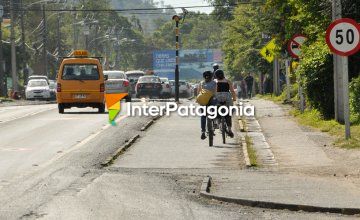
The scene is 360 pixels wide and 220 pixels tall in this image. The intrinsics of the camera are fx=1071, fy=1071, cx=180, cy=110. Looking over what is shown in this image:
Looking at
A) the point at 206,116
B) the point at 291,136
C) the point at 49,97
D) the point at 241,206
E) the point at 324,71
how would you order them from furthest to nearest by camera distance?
the point at 49,97
the point at 324,71
the point at 291,136
the point at 206,116
the point at 241,206

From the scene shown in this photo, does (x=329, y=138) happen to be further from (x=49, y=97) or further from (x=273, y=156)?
(x=49, y=97)

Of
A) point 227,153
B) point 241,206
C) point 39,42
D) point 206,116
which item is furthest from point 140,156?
point 39,42

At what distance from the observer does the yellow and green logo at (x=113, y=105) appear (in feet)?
114

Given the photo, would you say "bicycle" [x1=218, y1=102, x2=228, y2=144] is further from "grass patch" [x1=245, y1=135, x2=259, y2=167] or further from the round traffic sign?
the round traffic sign

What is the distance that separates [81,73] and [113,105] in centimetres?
276

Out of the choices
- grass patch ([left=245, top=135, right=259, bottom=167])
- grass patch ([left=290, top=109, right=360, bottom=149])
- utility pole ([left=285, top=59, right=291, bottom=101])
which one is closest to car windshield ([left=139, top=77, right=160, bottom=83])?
utility pole ([left=285, top=59, right=291, bottom=101])

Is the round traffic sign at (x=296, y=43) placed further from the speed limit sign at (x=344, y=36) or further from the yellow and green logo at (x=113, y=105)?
the speed limit sign at (x=344, y=36)

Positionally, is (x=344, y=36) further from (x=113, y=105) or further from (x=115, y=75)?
(x=115, y=75)

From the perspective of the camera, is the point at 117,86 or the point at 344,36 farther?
the point at 117,86

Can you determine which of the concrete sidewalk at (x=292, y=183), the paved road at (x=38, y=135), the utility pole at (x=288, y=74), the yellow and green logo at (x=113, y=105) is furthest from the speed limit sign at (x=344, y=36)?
the utility pole at (x=288, y=74)

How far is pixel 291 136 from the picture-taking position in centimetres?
2595

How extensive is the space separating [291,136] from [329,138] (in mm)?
1634

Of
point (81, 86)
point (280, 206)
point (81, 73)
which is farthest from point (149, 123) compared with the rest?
point (280, 206)

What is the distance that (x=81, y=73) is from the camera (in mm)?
39375
